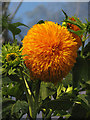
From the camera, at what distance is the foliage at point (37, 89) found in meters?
0.19

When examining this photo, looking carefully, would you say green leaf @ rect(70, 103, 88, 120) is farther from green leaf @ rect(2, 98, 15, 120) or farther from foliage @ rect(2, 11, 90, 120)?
green leaf @ rect(2, 98, 15, 120)

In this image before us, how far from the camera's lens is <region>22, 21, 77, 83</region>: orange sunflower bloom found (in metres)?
0.19

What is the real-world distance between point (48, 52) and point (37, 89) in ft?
0.19

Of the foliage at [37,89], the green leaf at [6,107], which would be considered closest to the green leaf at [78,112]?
the foliage at [37,89]

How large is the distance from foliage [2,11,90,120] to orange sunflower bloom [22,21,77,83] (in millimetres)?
13

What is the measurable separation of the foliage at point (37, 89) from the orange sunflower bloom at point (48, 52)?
1cm

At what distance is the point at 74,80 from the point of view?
25 cm

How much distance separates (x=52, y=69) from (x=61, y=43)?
1.3 inches

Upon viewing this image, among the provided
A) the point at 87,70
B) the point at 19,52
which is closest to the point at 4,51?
the point at 19,52

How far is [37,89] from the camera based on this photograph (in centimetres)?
22

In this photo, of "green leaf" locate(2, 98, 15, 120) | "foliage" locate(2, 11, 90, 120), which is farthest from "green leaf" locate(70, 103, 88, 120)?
"green leaf" locate(2, 98, 15, 120)

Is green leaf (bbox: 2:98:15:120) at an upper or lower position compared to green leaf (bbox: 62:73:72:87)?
lower

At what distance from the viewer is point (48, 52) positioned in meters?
0.19

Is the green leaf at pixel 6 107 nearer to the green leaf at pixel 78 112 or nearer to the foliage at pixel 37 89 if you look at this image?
the foliage at pixel 37 89
